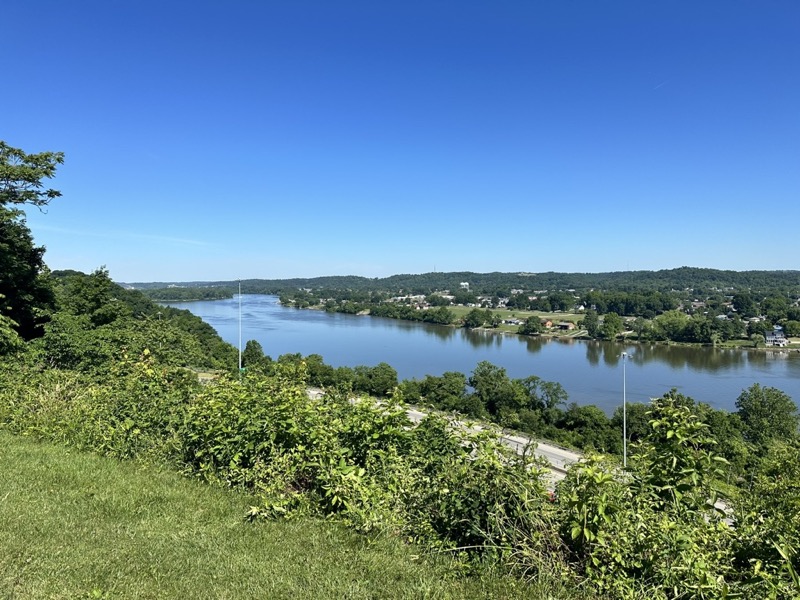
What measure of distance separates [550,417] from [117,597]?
27280 mm

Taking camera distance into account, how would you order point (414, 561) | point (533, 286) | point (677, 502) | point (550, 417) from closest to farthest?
point (677, 502) < point (414, 561) < point (550, 417) < point (533, 286)

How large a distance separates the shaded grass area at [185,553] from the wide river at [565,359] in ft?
75.6

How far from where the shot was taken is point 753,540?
7.22 ft

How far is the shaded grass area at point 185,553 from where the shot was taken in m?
2.28

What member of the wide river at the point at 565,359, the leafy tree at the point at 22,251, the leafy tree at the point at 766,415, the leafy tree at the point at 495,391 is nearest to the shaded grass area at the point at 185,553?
the leafy tree at the point at 22,251

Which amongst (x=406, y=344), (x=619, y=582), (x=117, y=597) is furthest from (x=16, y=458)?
(x=406, y=344)

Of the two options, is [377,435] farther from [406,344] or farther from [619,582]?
[406,344]

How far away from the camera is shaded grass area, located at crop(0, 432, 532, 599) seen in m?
2.28

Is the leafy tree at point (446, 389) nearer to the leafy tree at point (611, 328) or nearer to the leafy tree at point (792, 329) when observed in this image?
the leafy tree at point (611, 328)

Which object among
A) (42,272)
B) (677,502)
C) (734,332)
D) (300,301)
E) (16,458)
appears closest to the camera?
(677,502)

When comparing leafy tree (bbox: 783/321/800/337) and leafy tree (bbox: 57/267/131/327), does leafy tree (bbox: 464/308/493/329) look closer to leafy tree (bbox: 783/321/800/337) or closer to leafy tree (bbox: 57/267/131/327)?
leafy tree (bbox: 783/321/800/337)

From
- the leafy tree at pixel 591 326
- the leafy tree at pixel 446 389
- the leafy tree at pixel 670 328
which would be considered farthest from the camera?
the leafy tree at pixel 591 326

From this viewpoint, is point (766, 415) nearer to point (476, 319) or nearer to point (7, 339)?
point (7, 339)

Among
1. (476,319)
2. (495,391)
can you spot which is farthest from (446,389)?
(476,319)
